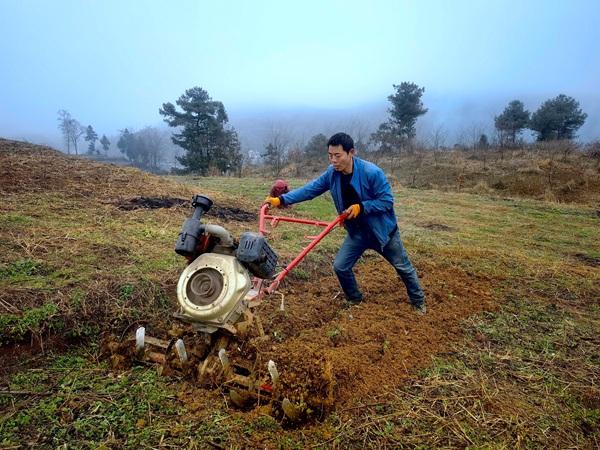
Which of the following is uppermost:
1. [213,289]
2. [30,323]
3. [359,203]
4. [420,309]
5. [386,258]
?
[359,203]

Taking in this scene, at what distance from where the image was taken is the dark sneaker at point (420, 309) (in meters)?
4.47

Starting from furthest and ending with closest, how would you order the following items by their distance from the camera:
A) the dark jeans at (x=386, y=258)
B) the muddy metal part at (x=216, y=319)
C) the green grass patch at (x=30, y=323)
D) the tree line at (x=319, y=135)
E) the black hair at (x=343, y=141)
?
the tree line at (x=319, y=135)
the dark jeans at (x=386, y=258)
the black hair at (x=343, y=141)
the green grass patch at (x=30, y=323)
the muddy metal part at (x=216, y=319)

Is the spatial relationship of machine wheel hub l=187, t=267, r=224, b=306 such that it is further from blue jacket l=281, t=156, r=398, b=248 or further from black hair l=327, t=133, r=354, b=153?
black hair l=327, t=133, r=354, b=153

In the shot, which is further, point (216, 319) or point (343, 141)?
point (343, 141)

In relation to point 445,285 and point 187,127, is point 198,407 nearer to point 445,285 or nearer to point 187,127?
point 445,285

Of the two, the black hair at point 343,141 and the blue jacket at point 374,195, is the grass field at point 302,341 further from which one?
the black hair at point 343,141

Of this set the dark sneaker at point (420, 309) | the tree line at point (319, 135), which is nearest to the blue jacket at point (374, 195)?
the dark sneaker at point (420, 309)

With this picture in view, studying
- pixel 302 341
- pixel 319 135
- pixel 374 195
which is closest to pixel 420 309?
pixel 374 195

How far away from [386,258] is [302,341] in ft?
4.48

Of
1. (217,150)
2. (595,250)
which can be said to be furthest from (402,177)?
(595,250)

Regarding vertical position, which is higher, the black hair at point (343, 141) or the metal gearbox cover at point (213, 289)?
the black hair at point (343, 141)

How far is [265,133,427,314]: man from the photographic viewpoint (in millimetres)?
4031

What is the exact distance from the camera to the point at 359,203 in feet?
13.5

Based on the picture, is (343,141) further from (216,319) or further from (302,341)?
(216,319)
